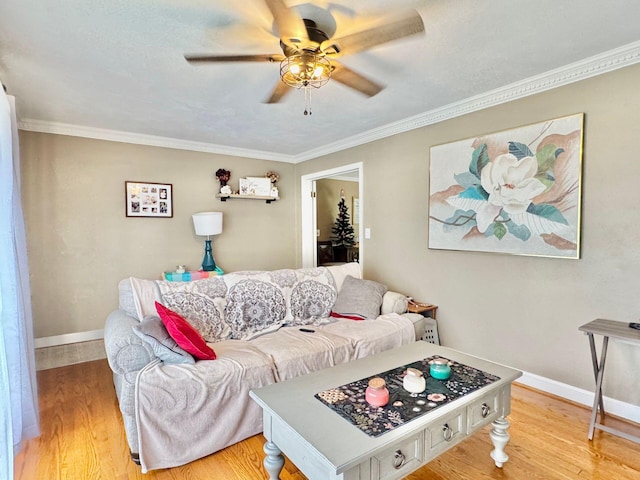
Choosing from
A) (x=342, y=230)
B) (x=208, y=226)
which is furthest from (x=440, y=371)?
(x=342, y=230)

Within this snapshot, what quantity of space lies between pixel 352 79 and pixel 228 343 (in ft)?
6.55

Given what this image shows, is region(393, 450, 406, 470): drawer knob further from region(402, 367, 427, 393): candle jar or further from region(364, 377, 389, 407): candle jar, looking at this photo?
region(402, 367, 427, 393): candle jar

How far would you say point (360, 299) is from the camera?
310cm

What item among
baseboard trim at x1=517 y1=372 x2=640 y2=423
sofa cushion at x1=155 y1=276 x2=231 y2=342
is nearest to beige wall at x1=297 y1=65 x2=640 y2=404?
baseboard trim at x1=517 y1=372 x2=640 y2=423

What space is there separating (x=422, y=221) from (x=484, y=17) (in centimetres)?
188

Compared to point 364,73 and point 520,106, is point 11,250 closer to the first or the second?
point 364,73

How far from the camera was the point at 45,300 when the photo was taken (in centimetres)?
345

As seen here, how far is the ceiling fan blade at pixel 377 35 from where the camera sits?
1.46 m

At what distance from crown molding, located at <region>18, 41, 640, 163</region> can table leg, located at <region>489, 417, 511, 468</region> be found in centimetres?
229

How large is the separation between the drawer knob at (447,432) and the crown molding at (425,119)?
243cm

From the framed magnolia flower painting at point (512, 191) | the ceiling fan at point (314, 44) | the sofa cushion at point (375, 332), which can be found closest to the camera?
the ceiling fan at point (314, 44)

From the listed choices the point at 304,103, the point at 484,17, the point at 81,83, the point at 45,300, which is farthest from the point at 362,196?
the point at 45,300

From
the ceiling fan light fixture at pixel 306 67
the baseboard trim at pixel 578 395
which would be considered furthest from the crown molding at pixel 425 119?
the baseboard trim at pixel 578 395

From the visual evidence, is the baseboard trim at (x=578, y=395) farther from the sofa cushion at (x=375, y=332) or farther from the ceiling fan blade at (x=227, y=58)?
the ceiling fan blade at (x=227, y=58)
